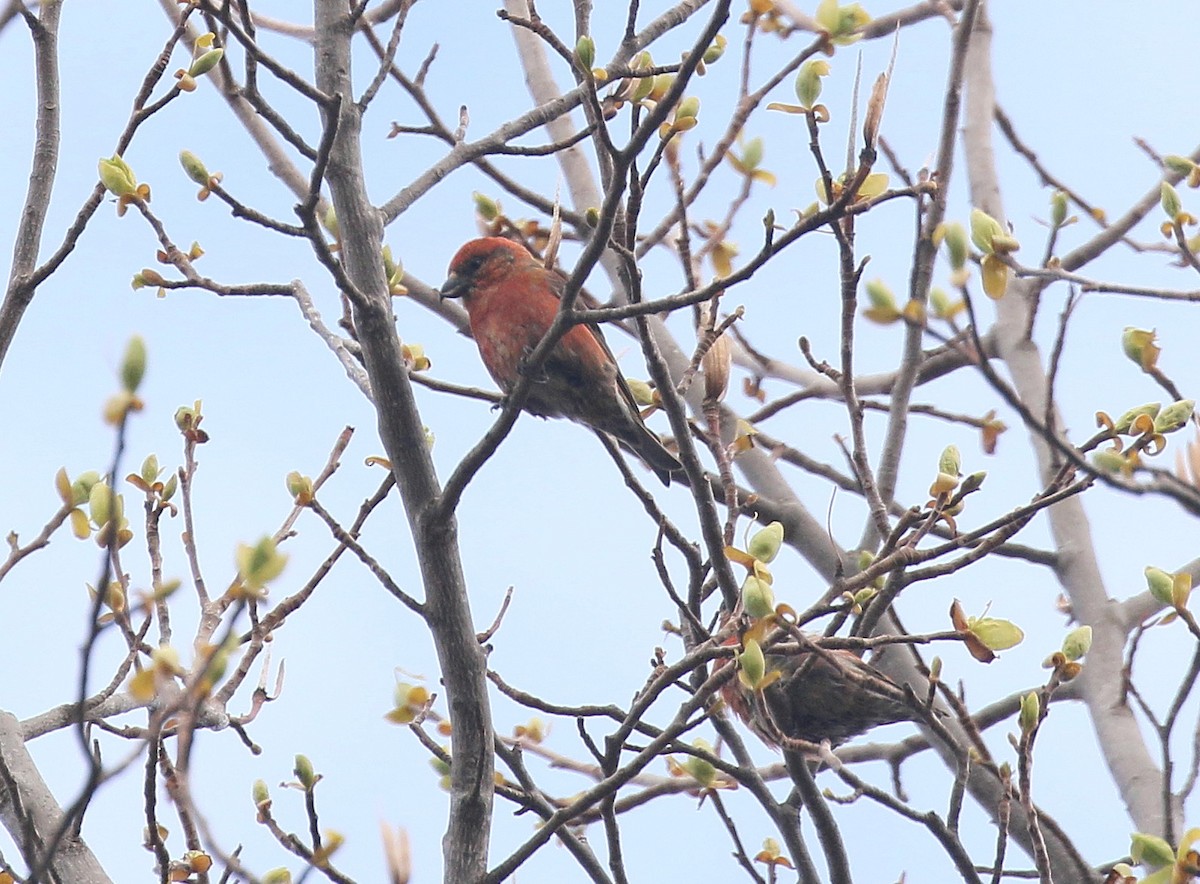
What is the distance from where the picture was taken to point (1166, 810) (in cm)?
322

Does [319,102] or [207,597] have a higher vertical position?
[319,102]

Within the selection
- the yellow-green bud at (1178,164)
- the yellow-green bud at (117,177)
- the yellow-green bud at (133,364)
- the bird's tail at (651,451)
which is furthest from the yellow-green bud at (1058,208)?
the yellow-green bud at (133,364)

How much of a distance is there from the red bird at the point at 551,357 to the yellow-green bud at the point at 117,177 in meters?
2.46

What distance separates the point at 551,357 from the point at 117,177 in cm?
276

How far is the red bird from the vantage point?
540 centimetres

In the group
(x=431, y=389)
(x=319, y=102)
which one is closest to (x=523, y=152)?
(x=319, y=102)

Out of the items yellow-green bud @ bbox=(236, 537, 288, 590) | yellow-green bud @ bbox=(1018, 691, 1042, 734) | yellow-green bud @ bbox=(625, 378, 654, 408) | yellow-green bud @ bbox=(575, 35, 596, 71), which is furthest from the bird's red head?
yellow-green bud @ bbox=(236, 537, 288, 590)

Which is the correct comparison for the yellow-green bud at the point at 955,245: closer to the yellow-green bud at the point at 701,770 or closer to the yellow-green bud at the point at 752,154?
the yellow-green bud at the point at 752,154

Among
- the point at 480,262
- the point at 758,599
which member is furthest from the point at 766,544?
the point at 480,262

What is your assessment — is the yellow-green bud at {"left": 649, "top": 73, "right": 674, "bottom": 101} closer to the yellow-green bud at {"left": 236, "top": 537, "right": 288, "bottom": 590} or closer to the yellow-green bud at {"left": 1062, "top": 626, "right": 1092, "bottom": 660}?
the yellow-green bud at {"left": 1062, "top": 626, "right": 1092, "bottom": 660}

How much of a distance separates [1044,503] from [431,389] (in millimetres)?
1974

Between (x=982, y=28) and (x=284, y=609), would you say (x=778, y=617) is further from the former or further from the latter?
(x=982, y=28)

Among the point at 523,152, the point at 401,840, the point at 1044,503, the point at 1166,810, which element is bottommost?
the point at 401,840

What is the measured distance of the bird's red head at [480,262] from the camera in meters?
5.77
